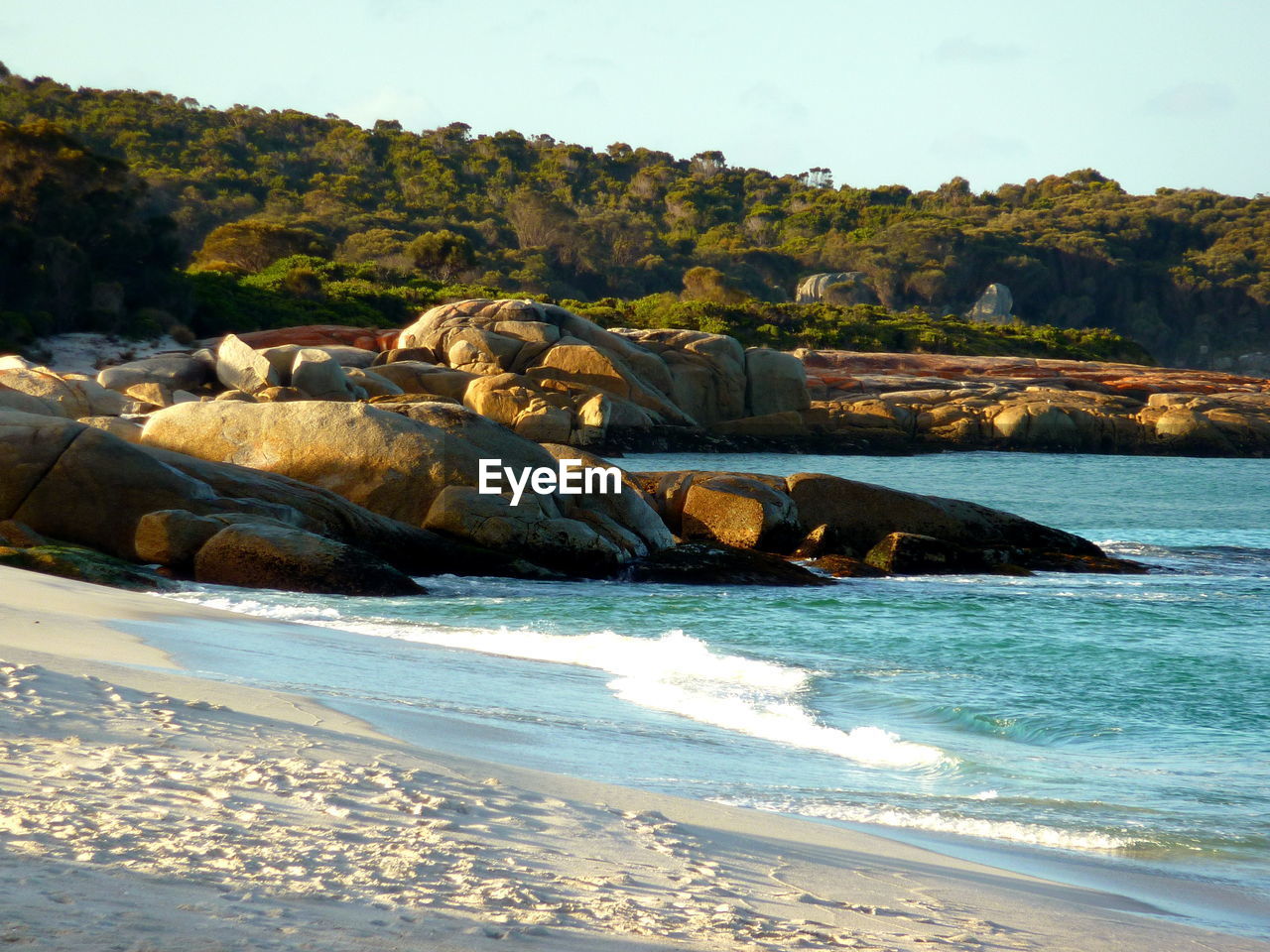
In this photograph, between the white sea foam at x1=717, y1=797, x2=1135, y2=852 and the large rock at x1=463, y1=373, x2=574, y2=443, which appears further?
the large rock at x1=463, y1=373, x2=574, y2=443

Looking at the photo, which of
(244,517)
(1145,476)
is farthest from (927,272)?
(244,517)

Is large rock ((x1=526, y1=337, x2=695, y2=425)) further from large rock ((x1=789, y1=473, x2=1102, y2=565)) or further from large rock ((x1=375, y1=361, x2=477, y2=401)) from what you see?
large rock ((x1=789, y1=473, x2=1102, y2=565))

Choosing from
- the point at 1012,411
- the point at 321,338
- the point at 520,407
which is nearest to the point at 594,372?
the point at 520,407

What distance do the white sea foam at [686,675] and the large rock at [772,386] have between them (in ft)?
95.9

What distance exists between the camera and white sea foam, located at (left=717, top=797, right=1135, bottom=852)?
5.56m

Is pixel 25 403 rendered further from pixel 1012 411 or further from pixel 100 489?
pixel 1012 411

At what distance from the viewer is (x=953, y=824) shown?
5.74 metres

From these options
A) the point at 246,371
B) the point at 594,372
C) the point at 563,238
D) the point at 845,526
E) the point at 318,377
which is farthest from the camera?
the point at 563,238

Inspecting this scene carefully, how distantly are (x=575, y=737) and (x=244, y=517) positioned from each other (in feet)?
25.9

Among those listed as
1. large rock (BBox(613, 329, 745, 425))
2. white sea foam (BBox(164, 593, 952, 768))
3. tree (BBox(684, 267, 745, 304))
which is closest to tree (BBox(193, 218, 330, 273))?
tree (BBox(684, 267, 745, 304))

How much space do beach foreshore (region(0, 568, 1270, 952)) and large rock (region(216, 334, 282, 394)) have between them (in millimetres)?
24266

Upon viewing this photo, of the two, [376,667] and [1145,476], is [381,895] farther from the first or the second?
[1145,476]

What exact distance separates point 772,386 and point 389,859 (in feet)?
124

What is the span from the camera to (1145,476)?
35000 mm
